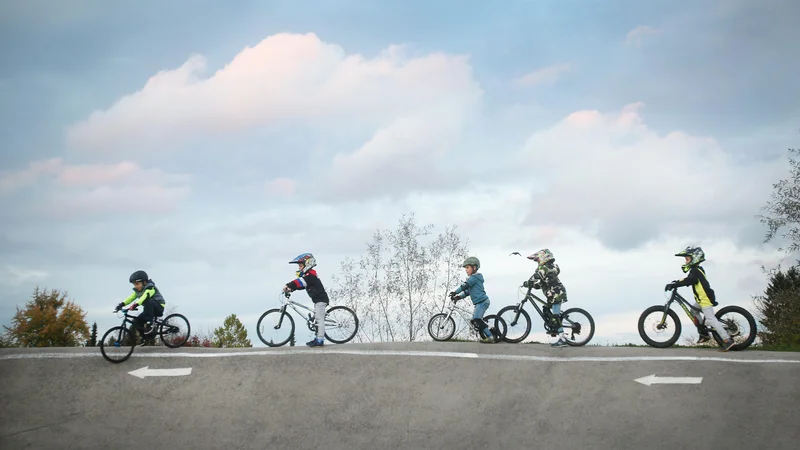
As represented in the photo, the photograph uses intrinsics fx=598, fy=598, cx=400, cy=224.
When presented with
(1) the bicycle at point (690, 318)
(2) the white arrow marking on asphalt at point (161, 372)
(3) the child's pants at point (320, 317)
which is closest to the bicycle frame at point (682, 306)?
(1) the bicycle at point (690, 318)

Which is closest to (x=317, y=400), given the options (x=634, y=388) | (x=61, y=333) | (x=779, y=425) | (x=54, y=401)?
(x=54, y=401)

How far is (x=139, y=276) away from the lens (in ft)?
49.5

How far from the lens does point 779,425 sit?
11.1 m


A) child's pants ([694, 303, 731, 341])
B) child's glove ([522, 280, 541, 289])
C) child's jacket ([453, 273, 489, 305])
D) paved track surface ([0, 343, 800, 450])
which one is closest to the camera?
paved track surface ([0, 343, 800, 450])

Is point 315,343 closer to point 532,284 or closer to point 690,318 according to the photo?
point 532,284

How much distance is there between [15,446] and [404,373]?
24.4 feet

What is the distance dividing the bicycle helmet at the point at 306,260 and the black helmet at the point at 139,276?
3660mm

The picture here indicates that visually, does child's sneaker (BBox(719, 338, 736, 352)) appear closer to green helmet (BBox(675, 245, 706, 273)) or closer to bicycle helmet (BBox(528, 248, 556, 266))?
green helmet (BBox(675, 245, 706, 273))

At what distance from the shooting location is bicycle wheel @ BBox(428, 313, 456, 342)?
16.5 m

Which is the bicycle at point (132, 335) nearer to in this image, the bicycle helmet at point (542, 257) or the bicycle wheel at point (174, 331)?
the bicycle wheel at point (174, 331)

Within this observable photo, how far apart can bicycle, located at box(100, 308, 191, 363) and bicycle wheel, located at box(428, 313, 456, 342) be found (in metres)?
6.56

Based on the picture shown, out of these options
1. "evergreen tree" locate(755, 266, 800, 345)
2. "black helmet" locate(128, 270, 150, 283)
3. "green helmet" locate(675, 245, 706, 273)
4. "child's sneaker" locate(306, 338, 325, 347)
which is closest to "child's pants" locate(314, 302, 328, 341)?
"child's sneaker" locate(306, 338, 325, 347)

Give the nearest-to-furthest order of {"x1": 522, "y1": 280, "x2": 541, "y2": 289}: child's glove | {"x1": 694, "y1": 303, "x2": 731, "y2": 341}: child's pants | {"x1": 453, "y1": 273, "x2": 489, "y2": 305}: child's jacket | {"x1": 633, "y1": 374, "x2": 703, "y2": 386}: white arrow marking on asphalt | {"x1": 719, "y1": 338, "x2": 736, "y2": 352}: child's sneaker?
{"x1": 633, "y1": 374, "x2": 703, "y2": 386}: white arrow marking on asphalt < {"x1": 694, "y1": 303, "x2": 731, "y2": 341}: child's pants < {"x1": 719, "y1": 338, "x2": 736, "y2": 352}: child's sneaker < {"x1": 522, "y1": 280, "x2": 541, "y2": 289}: child's glove < {"x1": 453, "y1": 273, "x2": 489, "y2": 305}: child's jacket

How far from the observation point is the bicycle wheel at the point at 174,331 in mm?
15430
